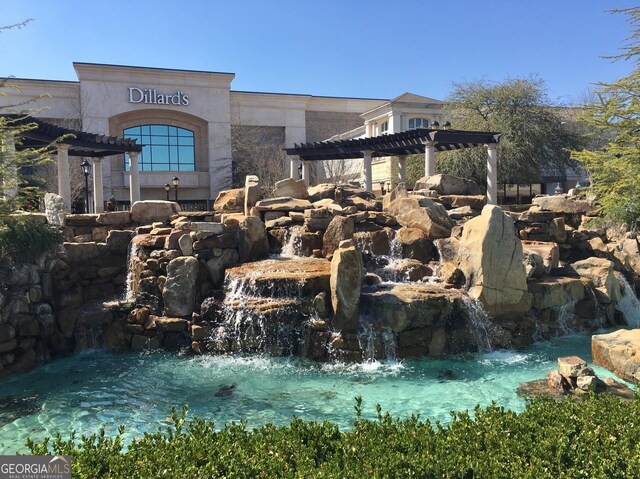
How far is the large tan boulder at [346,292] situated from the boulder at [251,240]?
362 cm

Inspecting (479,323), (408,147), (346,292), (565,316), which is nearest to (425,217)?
(479,323)

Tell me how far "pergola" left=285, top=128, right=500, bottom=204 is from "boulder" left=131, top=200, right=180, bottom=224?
854 centimetres

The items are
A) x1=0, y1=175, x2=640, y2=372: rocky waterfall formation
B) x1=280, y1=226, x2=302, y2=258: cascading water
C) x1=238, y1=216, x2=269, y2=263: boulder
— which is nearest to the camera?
x1=0, y1=175, x2=640, y2=372: rocky waterfall formation

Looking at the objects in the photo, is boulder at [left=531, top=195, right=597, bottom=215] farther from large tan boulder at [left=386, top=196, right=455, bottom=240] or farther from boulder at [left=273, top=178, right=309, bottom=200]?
boulder at [left=273, top=178, right=309, bottom=200]

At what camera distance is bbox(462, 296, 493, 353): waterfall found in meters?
10.5

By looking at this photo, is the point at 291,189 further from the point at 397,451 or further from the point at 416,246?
the point at 397,451

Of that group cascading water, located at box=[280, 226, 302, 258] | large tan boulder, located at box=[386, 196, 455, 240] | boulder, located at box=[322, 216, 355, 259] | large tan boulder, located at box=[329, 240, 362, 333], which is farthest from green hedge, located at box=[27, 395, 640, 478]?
large tan boulder, located at box=[386, 196, 455, 240]

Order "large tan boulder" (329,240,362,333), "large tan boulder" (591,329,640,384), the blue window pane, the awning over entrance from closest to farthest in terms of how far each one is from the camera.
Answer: "large tan boulder" (591,329,640,384) → "large tan boulder" (329,240,362,333) → the awning over entrance → the blue window pane

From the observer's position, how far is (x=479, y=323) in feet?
34.8

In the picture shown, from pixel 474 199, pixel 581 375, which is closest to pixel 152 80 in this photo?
pixel 474 199

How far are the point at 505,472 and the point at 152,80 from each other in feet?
117

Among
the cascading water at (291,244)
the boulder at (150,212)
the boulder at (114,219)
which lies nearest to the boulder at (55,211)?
the boulder at (114,219)

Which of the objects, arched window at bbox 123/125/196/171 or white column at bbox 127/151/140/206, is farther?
arched window at bbox 123/125/196/171

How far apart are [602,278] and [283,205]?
8.92 m
